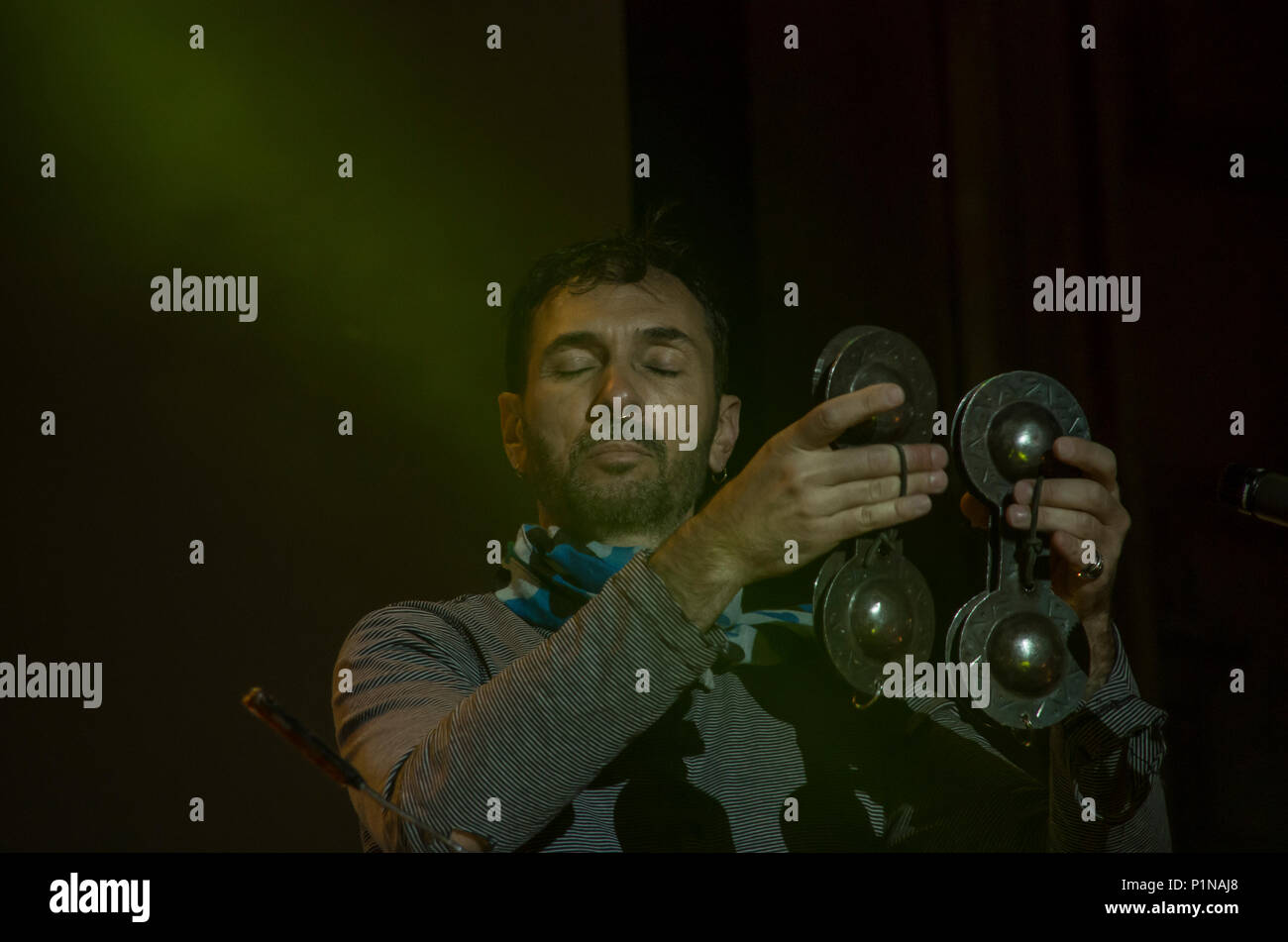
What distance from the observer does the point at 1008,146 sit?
184cm

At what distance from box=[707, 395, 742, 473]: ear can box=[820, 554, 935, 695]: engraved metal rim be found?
2.33 ft

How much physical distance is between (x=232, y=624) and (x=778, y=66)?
1.32 m

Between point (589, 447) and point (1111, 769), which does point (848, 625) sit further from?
point (589, 447)

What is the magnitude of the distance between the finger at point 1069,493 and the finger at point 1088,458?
0.6 inches

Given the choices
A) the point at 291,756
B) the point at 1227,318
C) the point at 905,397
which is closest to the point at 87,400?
the point at 291,756

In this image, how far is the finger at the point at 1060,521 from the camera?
A: 120cm

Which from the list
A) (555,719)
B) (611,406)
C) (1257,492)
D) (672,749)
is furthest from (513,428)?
(1257,492)

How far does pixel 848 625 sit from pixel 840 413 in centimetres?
24

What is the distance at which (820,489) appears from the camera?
1.11 metres

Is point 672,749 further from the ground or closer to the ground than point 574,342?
closer to the ground

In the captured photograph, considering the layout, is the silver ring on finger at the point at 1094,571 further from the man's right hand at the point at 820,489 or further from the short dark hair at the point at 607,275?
the short dark hair at the point at 607,275

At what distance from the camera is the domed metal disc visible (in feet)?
3.78

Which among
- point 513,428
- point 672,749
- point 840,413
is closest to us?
point 840,413

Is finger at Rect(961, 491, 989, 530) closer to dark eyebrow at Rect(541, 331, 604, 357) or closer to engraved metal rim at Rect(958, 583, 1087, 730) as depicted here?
engraved metal rim at Rect(958, 583, 1087, 730)
